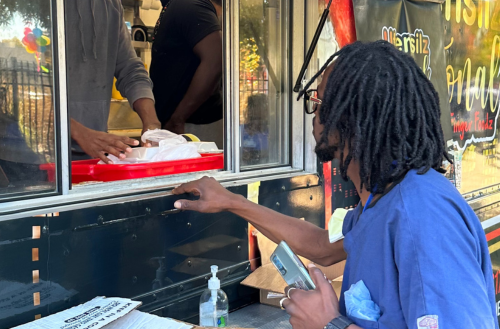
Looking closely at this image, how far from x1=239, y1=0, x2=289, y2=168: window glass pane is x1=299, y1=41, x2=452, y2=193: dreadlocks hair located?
1328 millimetres

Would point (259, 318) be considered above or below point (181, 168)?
below

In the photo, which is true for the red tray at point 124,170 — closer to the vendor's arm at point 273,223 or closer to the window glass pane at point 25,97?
the vendor's arm at point 273,223

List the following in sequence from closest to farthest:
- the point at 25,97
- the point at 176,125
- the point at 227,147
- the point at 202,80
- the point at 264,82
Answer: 1. the point at 25,97
2. the point at 227,147
3. the point at 264,82
4. the point at 202,80
5. the point at 176,125

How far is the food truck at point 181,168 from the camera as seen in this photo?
1.81 meters

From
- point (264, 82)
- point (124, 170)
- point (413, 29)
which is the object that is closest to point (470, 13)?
point (413, 29)

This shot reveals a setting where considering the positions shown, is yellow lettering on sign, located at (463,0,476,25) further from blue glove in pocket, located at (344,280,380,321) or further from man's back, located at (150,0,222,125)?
blue glove in pocket, located at (344,280,380,321)

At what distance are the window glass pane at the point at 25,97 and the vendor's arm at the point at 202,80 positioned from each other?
6.11ft

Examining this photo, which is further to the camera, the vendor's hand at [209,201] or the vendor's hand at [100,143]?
the vendor's hand at [100,143]

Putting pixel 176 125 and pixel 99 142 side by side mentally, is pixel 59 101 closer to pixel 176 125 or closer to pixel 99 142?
pixel 99 142

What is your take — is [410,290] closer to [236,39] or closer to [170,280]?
[170,280]

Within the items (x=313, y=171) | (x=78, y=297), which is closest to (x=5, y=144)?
(x=78, y=297)

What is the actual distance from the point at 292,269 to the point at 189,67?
2.62m

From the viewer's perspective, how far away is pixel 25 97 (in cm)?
184

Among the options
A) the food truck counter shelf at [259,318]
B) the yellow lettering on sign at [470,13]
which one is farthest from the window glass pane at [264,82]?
the yellow lettering on sign at [470,13]
